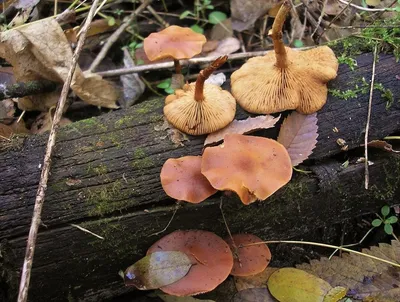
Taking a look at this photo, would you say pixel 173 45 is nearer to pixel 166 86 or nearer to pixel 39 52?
pixel 166 86

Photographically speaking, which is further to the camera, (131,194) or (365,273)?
(365,273)

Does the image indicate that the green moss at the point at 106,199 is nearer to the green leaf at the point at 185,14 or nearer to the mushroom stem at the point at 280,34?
the mushroom stem at the point at 280,34

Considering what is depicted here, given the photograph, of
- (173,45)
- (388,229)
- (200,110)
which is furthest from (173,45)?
(388,229)

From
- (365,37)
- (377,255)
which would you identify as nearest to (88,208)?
(377,255)

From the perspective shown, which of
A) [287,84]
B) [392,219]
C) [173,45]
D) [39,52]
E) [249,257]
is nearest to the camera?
A: [249,257]

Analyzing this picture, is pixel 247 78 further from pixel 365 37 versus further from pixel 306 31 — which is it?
pixel 306 31
